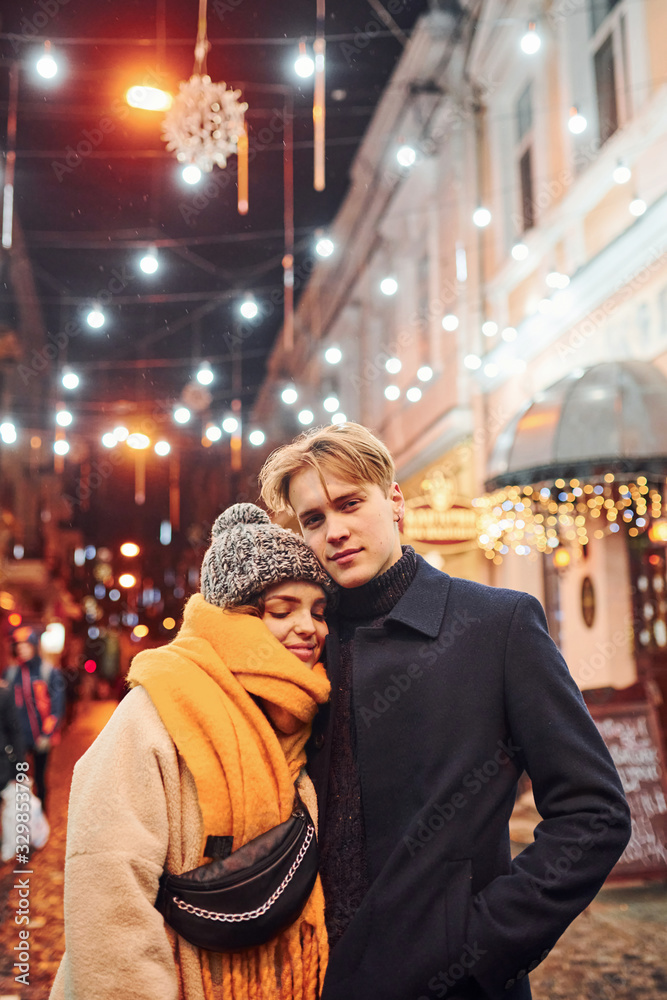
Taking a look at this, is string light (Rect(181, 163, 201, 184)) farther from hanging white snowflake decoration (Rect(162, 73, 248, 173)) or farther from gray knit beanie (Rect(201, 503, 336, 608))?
gray knit beanie (Rect(201, 503, 336, 608))

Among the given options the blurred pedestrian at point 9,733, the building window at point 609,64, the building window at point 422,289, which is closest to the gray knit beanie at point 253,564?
the blurred pedestrian at point 9,733

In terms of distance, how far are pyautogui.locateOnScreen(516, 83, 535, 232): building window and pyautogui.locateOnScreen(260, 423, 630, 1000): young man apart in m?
8.50

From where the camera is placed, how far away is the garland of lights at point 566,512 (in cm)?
737

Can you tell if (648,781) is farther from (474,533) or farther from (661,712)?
(474,533)

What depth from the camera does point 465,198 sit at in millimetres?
11703

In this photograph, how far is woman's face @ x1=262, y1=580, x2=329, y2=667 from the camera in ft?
7.29

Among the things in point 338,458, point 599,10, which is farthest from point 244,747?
point 599,10

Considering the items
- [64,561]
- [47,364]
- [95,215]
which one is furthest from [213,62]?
[64,561]

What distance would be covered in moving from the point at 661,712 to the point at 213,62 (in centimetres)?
662

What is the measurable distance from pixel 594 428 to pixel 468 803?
18.4 feet

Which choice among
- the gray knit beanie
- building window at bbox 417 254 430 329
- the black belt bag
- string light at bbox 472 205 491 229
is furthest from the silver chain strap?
building window at bbox 417 254 430 329

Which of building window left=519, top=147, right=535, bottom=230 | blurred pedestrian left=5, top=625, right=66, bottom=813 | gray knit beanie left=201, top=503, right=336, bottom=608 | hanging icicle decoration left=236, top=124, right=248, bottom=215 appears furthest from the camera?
building window left=519, top=147, right=535, bottom=230

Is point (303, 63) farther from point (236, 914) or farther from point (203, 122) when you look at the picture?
point (236, 914)

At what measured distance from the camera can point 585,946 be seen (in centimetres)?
533
